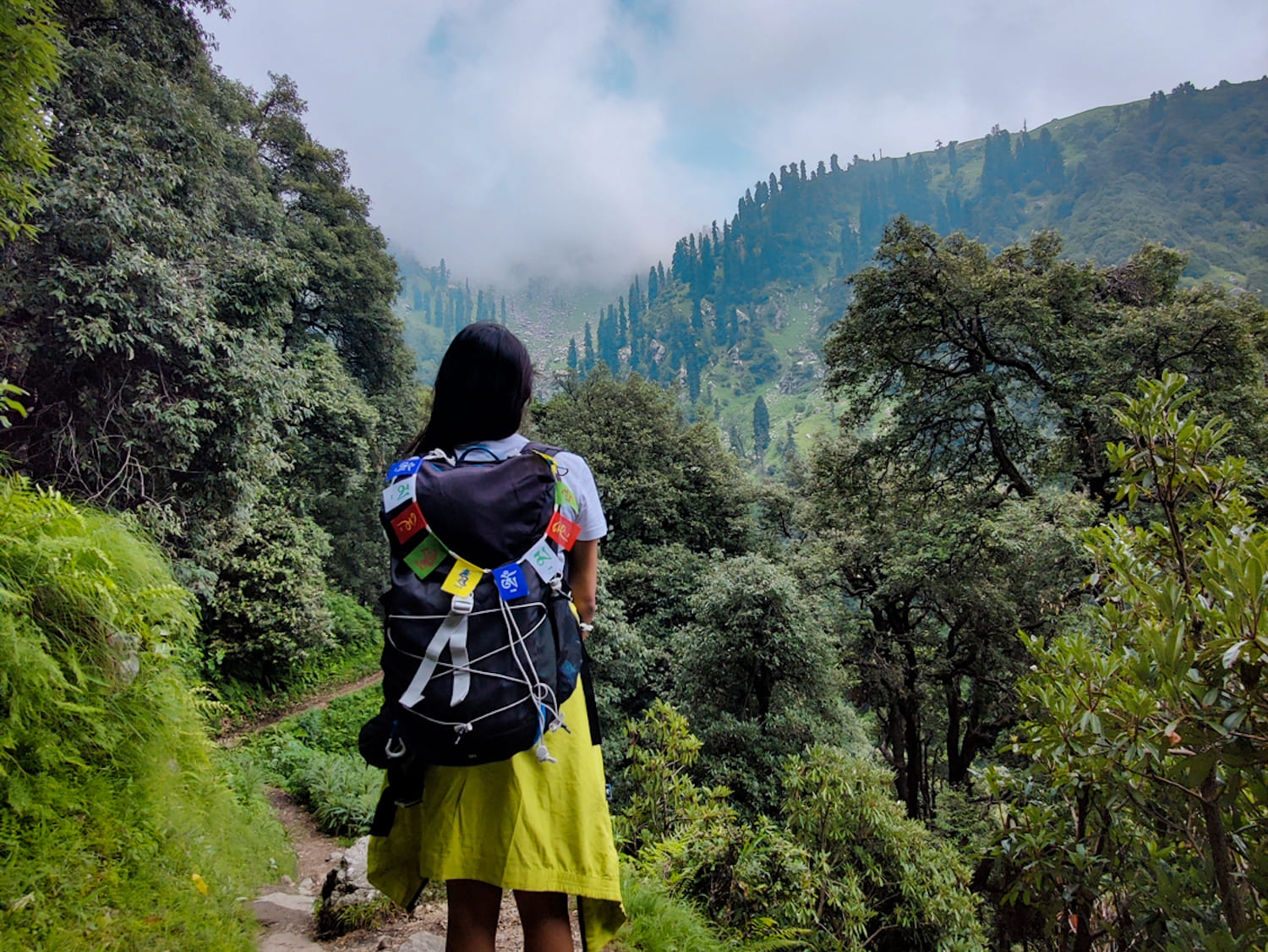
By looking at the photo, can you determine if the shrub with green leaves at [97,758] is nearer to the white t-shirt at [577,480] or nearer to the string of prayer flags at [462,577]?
the string of prayer flags at [462,577]

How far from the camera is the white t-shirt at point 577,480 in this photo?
59.7 inches

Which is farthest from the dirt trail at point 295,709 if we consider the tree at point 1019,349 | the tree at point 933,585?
the tree at point 1019,349

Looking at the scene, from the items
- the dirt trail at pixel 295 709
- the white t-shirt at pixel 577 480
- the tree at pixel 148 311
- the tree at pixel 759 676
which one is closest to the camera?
the white t-shirt at pixel 577 480

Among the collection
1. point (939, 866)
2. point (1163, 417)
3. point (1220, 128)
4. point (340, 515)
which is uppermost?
point (1220, 128)

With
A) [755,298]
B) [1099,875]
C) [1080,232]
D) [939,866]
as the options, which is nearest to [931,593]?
[939,866]

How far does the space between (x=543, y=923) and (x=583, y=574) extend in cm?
83

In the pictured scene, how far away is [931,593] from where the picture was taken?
9.82 meters

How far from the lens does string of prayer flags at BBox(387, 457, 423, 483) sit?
1.39 metres

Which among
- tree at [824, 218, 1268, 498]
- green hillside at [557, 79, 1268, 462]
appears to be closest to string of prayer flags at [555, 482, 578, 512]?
tree at [824, 218, 1268, 498]

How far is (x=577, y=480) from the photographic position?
1566 mm

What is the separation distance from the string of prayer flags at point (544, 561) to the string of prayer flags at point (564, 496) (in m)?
0.12

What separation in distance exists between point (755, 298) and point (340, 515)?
5989 inches

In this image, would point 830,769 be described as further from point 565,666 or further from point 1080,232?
point 1080,232

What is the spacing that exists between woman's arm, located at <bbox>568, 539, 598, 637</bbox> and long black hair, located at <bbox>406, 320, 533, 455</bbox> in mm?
389
